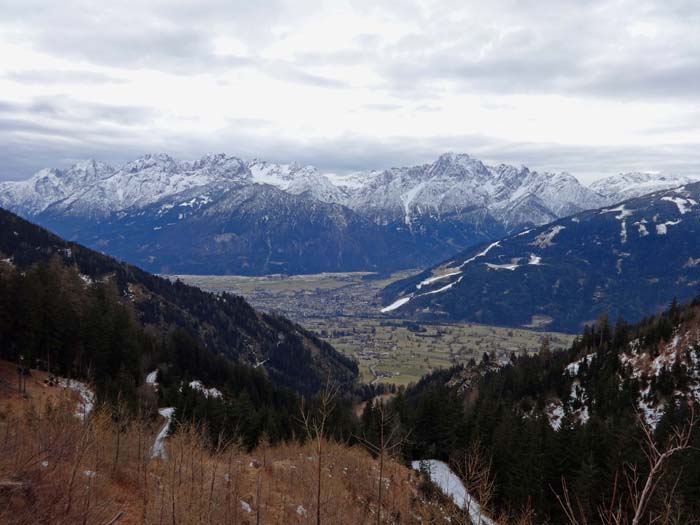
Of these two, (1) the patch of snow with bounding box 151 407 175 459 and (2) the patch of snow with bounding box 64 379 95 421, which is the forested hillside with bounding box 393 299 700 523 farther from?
(2) the patch of snow with bounding box 64 379 95 421

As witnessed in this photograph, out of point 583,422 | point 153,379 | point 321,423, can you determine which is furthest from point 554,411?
point 321,423

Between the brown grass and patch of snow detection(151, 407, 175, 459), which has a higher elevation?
the brown grass

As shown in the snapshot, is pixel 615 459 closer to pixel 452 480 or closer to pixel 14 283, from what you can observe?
pixel 452 480

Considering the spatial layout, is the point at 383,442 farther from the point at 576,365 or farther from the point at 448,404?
the point at 576,365

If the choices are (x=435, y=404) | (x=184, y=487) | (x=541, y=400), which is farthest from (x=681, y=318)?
(x=184, y=487)

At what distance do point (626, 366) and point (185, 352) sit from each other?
8993 centimetres

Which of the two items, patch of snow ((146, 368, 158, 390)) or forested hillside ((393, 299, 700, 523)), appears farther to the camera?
patch of snow ((146, 368, 158, 390))

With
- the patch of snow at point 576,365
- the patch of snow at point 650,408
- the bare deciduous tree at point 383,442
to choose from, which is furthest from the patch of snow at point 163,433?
the patch of snow at point 576,365

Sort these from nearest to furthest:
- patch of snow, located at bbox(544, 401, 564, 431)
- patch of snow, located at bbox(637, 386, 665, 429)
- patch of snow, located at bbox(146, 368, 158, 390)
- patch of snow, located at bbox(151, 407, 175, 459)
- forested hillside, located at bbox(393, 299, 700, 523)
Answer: patch of snow, located at bbox(151, 407, 175, 459) → forested hillside, located at bbox(393, 299, 700, 523) → patch of snow, located at bbox(146, 368, 158, 390) → patch of snow, located at bbox(637, 386, 665, 429) → patch of snow, located at bbox(544, 401, 564, 431)

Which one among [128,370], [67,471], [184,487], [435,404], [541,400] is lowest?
[541,400]

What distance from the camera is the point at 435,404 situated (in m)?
74.1

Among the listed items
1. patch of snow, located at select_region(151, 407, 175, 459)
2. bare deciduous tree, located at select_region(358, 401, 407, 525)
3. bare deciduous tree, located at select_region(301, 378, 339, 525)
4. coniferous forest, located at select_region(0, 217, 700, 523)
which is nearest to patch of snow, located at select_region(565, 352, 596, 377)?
coniferous forest, located at select_region(0, 217, 700, 523)

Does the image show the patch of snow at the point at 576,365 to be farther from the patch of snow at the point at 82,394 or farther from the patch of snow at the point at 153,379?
the patch of snow at the point at 82,394

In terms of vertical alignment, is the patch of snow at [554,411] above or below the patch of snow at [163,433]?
below
